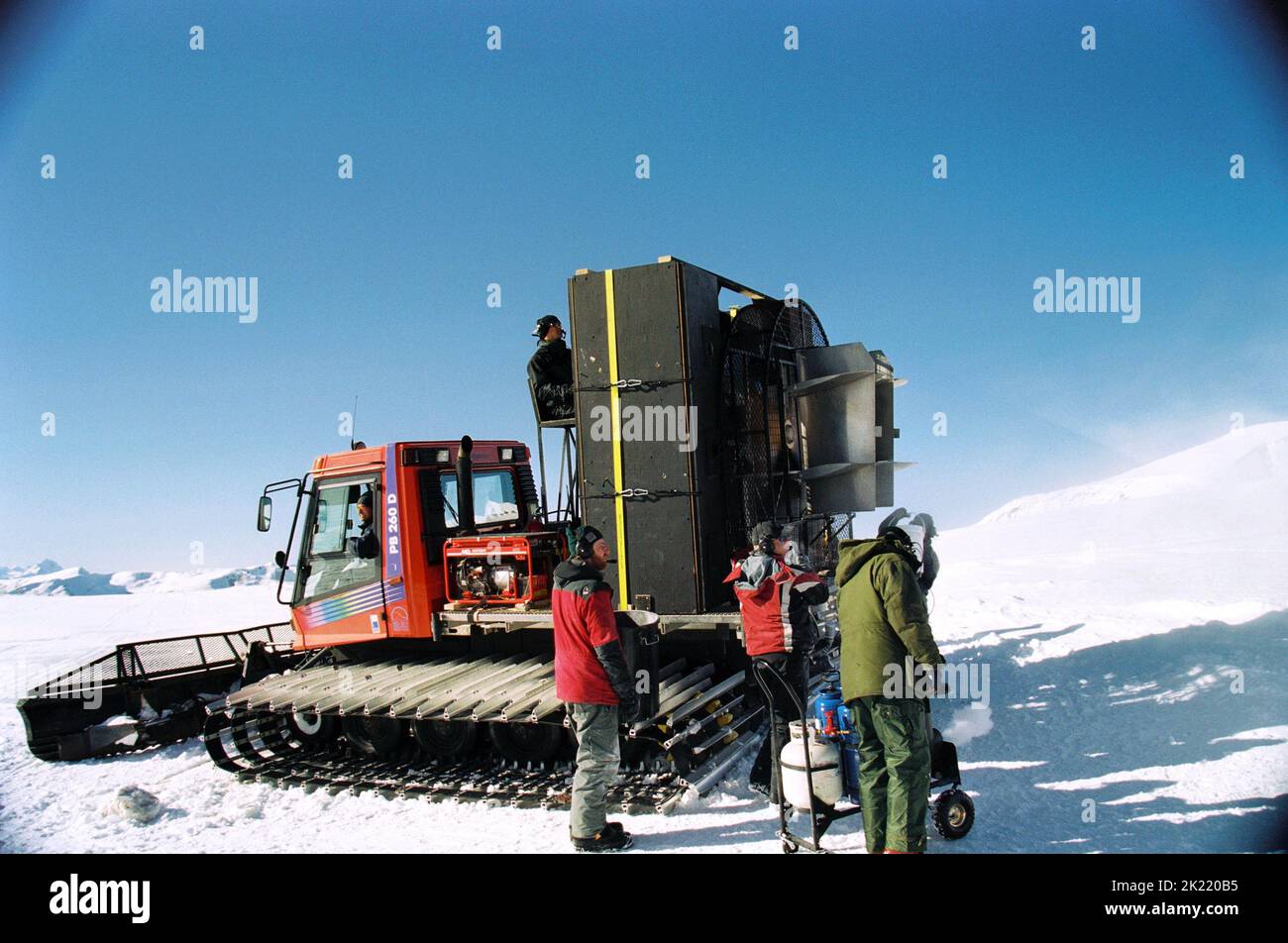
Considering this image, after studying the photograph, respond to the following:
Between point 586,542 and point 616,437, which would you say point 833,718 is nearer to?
point 586,542

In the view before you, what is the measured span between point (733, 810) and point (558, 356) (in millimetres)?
4575

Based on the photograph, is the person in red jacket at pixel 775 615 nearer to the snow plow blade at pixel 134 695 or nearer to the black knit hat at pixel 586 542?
the black knit hat at pixel 586 542

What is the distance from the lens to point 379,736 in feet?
26.0

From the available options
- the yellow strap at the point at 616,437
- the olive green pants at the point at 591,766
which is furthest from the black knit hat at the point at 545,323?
the olive green pants at the point at 591,766

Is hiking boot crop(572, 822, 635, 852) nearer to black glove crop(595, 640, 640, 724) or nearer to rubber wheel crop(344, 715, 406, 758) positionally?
black glove crop(595, 640, 640, 724)

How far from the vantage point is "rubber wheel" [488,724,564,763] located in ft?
23.3

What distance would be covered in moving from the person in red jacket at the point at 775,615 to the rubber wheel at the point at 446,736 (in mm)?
2942

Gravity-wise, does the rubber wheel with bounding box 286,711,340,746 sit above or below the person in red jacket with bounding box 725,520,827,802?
below

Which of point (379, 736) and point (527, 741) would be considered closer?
point (527, 741)

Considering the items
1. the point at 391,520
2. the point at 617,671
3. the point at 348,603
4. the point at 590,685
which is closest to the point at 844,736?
the point at 617,671

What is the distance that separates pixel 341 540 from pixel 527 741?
10.5ft

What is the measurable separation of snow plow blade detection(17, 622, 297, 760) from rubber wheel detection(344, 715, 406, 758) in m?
2.12

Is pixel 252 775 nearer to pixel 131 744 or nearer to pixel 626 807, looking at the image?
pixel 131 744

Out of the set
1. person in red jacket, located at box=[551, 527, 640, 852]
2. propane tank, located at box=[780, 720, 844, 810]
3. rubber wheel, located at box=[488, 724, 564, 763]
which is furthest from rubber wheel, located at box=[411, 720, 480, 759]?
propane tank, located at box=[780, 720, 844, 810]
